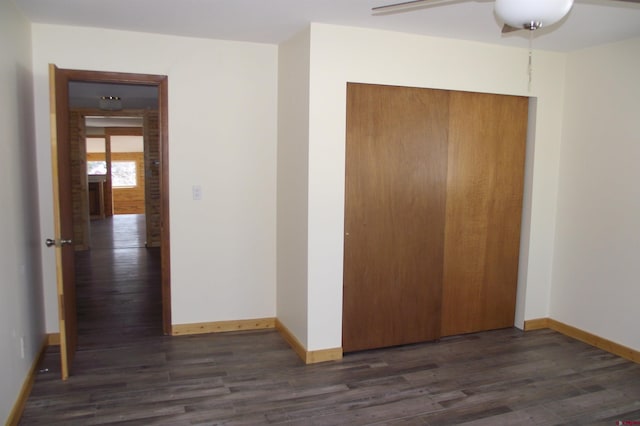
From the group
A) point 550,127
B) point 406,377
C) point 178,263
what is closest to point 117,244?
point 178,263

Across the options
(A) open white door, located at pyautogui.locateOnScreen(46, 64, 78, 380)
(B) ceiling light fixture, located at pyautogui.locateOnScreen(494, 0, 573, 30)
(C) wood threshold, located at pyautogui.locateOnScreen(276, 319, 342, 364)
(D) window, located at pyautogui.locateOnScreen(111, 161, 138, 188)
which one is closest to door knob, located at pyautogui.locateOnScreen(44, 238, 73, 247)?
(A) open white door, located at pyautogui.locateOnScreen(46, 64, 78, 380)

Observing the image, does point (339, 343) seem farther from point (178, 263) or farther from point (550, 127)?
point (550, 127)

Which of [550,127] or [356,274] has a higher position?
[550,127]

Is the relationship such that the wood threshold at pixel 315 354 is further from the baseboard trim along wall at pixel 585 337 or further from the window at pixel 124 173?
the window at pixel 124 173

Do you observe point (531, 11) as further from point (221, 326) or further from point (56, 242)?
point (221, 326)

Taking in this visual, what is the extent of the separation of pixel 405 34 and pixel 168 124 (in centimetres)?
199

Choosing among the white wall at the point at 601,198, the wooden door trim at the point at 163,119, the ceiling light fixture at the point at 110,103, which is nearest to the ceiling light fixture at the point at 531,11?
the white wall at the point at 601,198

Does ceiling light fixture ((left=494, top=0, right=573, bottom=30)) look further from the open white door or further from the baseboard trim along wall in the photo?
the baseboard trim along wall

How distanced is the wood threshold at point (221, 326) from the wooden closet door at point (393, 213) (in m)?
0.90

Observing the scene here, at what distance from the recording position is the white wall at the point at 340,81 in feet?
11.0

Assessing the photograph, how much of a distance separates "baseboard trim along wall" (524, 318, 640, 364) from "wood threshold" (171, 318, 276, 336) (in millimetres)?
2363

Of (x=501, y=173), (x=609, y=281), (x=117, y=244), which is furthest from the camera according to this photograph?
(x=117, y=244)

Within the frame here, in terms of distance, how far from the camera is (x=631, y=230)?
3.61 m

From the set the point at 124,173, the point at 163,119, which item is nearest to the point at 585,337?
the point at 163,119
